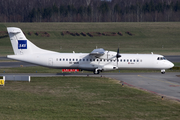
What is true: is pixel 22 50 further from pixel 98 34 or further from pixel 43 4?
pixel 43 4

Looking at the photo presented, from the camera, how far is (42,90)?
29.7 meters

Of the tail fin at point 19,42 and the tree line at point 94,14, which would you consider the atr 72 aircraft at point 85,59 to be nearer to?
the tail fin at point 19,42

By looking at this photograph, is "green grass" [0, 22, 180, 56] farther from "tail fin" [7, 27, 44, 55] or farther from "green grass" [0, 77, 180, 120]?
"green grass" [0, 77, 180, 120]

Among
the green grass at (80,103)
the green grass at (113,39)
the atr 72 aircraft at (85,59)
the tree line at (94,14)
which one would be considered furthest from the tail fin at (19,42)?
the tree line at (94,14)

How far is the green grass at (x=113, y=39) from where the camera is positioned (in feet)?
324

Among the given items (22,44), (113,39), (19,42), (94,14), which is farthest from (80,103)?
(94,14)

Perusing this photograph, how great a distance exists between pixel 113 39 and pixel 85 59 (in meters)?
70.0

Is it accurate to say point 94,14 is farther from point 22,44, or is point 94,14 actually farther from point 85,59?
point 22,44

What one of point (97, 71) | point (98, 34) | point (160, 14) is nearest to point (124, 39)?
point (98, 34)

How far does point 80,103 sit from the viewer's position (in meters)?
23.6

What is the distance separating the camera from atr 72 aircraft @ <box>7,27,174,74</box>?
42.1 metres

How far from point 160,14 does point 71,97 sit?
138340mm

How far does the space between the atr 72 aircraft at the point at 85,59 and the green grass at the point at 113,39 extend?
148 ft

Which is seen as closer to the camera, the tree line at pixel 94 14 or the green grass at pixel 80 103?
the green grass at pixel 80 103
